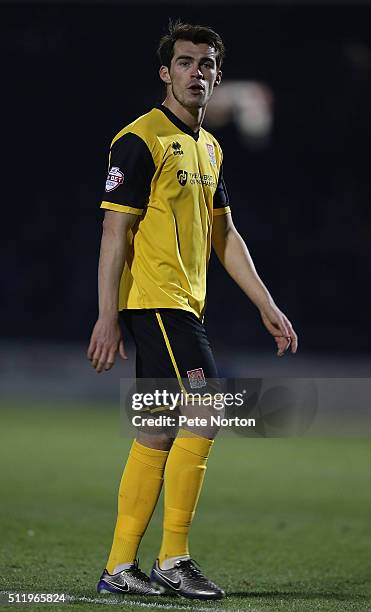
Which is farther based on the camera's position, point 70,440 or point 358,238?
point 358,238

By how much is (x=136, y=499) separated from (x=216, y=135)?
18817mm

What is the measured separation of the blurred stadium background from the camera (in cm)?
2095

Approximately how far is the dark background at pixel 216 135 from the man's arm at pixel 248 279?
16.5 m

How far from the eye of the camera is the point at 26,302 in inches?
841

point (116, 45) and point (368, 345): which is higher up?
point (116, 45)

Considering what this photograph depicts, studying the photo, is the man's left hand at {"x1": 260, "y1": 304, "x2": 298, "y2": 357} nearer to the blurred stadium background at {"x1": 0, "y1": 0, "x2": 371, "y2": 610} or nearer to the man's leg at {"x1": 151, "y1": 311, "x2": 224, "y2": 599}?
the man's leg at {"x1": 151, "y1": 311, "x2": 224, "y2": 599}

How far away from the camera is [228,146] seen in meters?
23.0

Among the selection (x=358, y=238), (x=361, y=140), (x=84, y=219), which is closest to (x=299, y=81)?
(x=361, y=140)

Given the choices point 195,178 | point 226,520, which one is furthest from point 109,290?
point 226,520

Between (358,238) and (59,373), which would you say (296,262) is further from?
(59,373)

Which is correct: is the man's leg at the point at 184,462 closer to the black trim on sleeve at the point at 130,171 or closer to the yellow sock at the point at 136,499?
the yellow sock at the point at 136,499

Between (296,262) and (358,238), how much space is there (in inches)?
52.5

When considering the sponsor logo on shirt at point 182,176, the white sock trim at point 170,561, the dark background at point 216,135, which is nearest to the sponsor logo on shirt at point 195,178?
the sponsor logo on shirt at point 182,176

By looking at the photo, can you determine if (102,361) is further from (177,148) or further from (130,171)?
(177,148)
